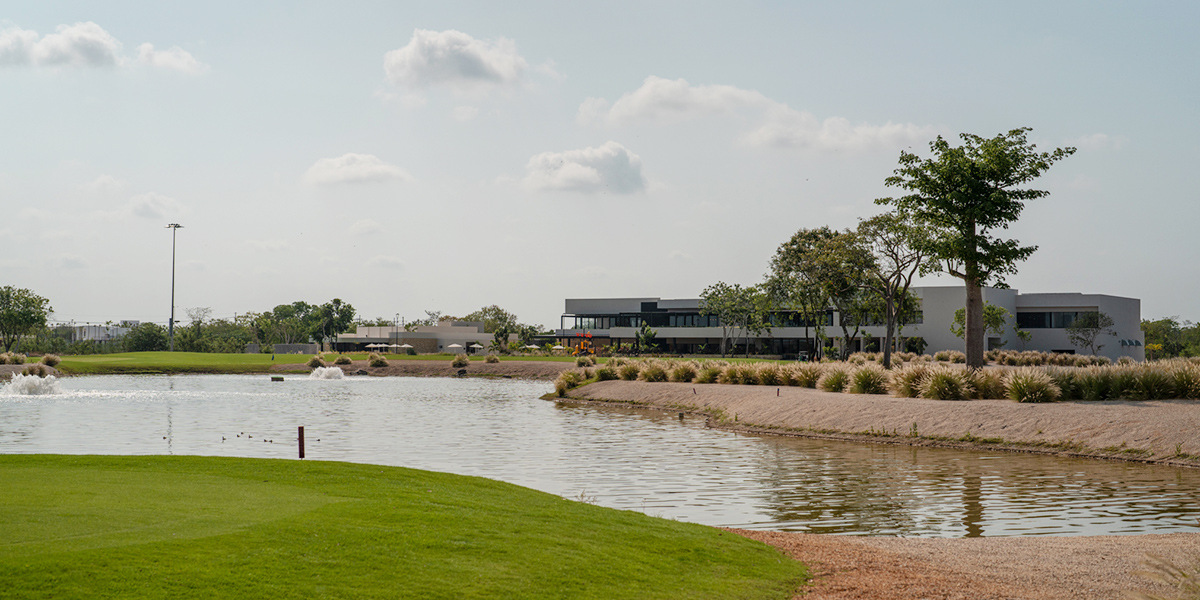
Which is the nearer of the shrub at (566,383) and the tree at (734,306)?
the shrub at (566,383)

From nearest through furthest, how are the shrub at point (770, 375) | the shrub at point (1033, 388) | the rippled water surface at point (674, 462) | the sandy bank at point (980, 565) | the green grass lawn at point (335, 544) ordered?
the green grass lawn at point (335, 544), the sandy bank at point (980, 565), the rippled water surface at point (674, 462), the shrub at point (1033, 388), the shrub at point (770, 375)

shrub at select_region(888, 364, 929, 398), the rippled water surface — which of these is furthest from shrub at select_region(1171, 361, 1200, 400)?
shrub at select_region(888, 364, 929, 398)

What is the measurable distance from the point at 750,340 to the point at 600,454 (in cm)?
8889

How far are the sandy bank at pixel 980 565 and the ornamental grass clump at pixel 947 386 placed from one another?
1654 centimetres

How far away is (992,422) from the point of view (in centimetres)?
2475

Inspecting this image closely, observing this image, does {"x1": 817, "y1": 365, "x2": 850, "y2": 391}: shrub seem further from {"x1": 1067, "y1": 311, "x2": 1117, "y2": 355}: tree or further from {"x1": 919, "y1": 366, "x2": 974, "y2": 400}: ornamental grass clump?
A: {"x1": 1067, "y1": 311, "x2": 1117, "y2": 355}: tree

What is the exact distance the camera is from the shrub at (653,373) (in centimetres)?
4406

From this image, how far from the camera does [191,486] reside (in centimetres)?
1134


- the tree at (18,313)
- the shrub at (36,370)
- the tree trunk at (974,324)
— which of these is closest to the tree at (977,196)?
the tree trunk at (974,324)

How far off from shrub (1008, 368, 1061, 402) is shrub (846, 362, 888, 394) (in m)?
5.21

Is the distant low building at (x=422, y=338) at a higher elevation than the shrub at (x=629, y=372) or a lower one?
higher

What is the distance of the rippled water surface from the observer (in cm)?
1481

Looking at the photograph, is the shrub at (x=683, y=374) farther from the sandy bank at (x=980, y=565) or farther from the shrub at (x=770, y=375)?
the sandy bank at (x=980, y=565)

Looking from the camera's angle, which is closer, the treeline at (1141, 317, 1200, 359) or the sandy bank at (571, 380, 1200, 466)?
the sandy bank at (571, 380, 1200, 466)
